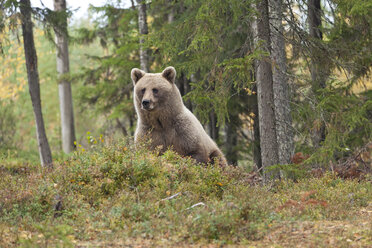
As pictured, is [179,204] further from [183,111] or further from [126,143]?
[183,111]

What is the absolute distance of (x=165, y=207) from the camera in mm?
6246

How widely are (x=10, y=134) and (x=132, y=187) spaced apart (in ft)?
55.2

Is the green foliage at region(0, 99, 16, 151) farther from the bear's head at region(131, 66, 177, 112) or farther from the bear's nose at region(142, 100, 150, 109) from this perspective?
Result: the bear's nose at region(142, 100, 150, 109)

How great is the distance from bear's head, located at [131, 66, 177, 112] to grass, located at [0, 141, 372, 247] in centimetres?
94

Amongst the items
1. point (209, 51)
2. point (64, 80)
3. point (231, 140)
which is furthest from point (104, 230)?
point (64, 80)

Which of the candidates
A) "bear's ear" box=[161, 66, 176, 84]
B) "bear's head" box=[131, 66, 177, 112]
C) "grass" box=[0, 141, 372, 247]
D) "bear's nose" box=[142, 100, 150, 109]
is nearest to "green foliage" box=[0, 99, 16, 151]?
"bear's head" box=[131, 66, 177, 112]

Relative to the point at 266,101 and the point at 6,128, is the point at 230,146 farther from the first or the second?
the point at 6,128

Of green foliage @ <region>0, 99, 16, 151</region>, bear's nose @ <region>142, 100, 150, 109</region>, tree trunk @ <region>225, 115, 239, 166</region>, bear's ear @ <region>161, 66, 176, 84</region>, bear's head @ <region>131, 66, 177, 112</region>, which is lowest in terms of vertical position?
tree trunk @ <region>225, 115, 239, 166</region>

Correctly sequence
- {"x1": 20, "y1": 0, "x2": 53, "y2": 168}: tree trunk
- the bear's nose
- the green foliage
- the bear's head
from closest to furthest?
the bear's nose < the bear's head < {"x1": 20, "y1": 0, "x2": 53, "y2": 168}: tree trunk < the green foliage

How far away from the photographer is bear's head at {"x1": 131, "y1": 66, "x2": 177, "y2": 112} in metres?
8.71

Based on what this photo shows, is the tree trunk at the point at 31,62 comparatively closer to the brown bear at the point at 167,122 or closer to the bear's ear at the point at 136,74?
the bear's ear at the point at 136,74

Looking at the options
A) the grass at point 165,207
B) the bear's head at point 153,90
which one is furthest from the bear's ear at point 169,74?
the grass at point 165,207

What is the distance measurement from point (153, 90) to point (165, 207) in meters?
3.29

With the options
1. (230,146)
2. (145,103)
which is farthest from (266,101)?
(230,146)
